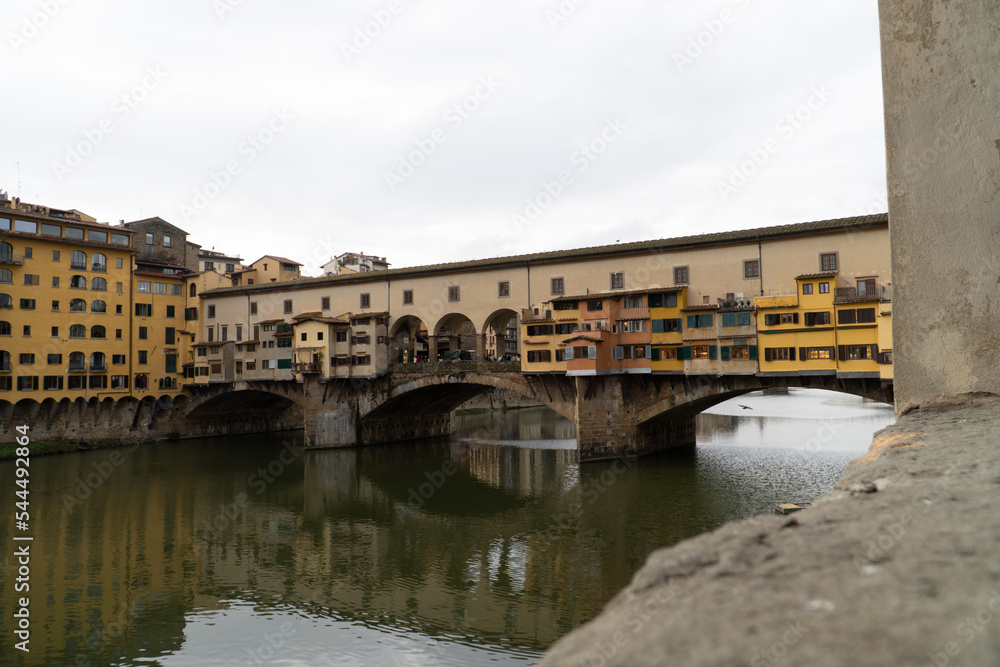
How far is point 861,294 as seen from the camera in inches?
1191

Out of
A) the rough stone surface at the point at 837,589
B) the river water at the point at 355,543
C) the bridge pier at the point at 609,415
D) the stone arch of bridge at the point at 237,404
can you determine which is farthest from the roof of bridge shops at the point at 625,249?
the rough stone surface at the point at 837,589

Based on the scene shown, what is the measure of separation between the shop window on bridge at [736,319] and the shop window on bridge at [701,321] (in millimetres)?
603

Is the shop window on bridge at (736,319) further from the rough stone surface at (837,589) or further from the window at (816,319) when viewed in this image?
the rough stone surface at (837,589)

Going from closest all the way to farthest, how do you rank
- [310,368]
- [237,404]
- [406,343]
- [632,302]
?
[632,302] → [310,368] → [406,343] → [237,404]

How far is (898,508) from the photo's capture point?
4242 mm

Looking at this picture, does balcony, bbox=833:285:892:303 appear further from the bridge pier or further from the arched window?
the arched window

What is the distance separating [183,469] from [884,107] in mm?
40851

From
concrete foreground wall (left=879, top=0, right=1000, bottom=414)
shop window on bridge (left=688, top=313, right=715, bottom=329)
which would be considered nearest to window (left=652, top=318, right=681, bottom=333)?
shop window on bridge (left=688, top=313, right=715, bottom=329)

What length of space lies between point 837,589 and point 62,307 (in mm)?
53412

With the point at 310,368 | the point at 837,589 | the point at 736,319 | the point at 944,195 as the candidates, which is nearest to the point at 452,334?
the point at 310,368

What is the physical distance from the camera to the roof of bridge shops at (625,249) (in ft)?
102

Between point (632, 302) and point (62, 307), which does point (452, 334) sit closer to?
point (632, 302)

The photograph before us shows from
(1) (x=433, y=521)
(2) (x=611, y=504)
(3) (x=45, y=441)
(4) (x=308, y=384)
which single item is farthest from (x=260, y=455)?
(2) (x=611, y=504)

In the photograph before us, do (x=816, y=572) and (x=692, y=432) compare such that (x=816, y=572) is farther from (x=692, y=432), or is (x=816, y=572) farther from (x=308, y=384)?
(x=308, y=384)
